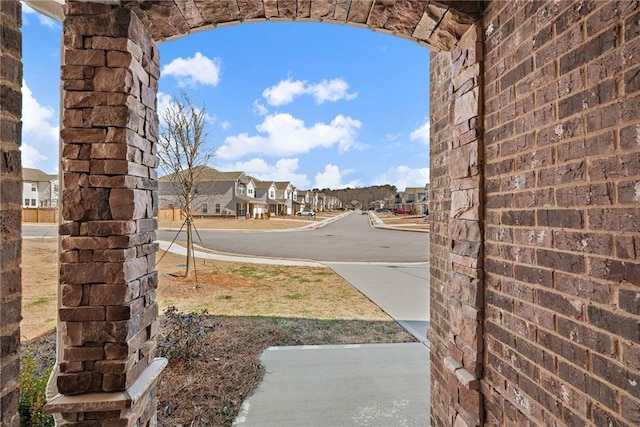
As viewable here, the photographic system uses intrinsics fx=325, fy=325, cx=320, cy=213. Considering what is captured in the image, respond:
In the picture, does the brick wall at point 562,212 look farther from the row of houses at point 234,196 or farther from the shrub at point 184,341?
the row of houses at point 234,196

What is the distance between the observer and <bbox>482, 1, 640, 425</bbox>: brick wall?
109cm

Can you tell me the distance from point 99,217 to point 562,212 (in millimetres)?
2334

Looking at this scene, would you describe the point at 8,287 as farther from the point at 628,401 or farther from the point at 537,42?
the point at 537,42

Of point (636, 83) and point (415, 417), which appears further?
point (415, 417)

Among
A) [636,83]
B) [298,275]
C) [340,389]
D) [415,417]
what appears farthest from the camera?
[298,275]

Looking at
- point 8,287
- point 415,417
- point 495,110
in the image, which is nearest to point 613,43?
point 495,110

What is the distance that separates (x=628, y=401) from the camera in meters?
1.06

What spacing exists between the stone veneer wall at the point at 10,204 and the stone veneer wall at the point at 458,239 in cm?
211

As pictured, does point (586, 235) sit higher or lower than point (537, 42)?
lower

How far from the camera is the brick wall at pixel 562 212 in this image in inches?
43.1

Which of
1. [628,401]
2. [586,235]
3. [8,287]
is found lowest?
[628,401]

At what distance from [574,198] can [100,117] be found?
2.41m

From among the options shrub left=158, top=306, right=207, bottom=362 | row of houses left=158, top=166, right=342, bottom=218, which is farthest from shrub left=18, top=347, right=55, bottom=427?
row of houses left=158, top=166, right=342, bottom=218

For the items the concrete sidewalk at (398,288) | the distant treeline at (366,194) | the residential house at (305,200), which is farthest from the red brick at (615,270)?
the distant treeline at (366,194)
